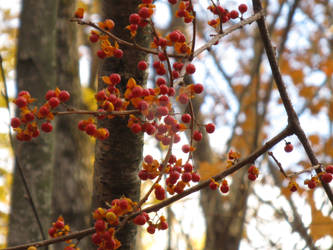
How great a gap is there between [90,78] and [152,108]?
3.85 metres

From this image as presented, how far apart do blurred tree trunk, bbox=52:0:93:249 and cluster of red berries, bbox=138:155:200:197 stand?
2.07 m

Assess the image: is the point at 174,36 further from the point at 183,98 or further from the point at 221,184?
the point at 221,184

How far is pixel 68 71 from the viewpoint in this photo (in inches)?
123

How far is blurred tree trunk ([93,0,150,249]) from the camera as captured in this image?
135cm

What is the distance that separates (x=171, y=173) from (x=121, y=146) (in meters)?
0.30

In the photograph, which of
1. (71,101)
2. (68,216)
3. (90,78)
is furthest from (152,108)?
(90,78)

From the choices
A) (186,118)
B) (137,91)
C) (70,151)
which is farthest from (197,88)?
(70,151)

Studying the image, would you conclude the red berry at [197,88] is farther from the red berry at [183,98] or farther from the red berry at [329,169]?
the red berry at [329,169]

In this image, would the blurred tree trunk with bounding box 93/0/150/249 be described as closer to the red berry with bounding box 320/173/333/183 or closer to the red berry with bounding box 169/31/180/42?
the red berry with bounding box 169/31/180/42

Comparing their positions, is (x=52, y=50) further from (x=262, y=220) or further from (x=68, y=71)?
(x=262, y=220)

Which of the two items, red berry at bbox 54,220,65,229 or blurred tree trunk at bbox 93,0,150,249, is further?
blurred tree trunk at bbox 93,0,150,249

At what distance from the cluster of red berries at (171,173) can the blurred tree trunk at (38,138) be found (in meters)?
1.28

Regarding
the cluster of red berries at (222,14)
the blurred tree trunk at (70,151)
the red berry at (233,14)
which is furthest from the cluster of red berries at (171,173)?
the blurred tree trunk at (70,151)

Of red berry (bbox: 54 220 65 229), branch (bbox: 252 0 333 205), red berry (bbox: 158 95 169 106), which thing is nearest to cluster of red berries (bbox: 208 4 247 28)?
branch (bbox: 252 0 333 205)
